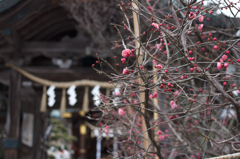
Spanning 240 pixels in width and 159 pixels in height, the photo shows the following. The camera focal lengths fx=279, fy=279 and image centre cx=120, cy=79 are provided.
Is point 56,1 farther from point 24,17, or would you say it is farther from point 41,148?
point 41,148

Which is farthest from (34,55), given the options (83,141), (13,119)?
(83,141)

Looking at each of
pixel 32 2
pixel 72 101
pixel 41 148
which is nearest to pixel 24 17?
pixel 32 2

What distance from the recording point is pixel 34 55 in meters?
7.74

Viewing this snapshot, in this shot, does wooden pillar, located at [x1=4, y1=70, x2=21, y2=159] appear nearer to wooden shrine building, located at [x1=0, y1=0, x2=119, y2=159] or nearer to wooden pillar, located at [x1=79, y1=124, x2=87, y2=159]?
wooden shrine building, located at [x1=0, y1=0, x2=119, y2=159]

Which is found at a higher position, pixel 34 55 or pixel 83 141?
pixel 34 55

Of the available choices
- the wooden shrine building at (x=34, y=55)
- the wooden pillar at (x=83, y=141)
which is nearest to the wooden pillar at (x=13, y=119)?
the wooden shrine building at (x=34, y=55)

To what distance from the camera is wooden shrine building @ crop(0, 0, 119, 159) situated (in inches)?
276

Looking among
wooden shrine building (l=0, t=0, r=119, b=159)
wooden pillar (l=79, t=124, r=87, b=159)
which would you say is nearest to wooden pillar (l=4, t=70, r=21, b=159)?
wooden shrine building (l=0, t=0, r=119, b=159)

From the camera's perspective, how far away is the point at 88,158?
17203 mm

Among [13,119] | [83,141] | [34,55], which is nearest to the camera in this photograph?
[13,119]

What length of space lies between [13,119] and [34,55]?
5.97 feet

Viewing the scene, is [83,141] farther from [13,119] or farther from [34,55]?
[34,55]

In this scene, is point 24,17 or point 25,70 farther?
point 25,70

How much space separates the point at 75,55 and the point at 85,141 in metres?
9.36
